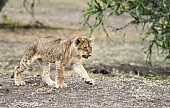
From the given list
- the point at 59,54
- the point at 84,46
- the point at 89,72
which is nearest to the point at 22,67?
the point at 59,54

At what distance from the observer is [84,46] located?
10516 millimetres

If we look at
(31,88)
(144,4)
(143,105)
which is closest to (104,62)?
(144,4)

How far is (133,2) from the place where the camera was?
1559 cm

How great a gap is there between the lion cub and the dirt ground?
0.20 meters

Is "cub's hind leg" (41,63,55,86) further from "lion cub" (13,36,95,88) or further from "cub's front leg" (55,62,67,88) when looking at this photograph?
"cub's front leg" (55,62,67,88)

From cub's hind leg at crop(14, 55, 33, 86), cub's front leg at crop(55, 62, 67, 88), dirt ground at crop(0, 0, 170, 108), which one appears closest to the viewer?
dirt ground at crop(0, 0, 170, 108)

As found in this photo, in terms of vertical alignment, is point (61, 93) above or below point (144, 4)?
below

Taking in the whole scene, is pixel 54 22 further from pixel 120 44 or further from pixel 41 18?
pixel 120 44

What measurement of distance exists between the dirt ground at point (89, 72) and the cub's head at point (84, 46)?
65 centimetres

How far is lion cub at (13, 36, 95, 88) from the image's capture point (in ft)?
34.7

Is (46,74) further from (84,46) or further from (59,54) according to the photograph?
(84,46)

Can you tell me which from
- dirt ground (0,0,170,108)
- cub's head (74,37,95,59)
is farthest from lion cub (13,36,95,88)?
dirt ground (0,0,170,108)

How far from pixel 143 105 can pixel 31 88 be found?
2290mm

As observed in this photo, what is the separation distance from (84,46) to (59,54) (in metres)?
0.53
